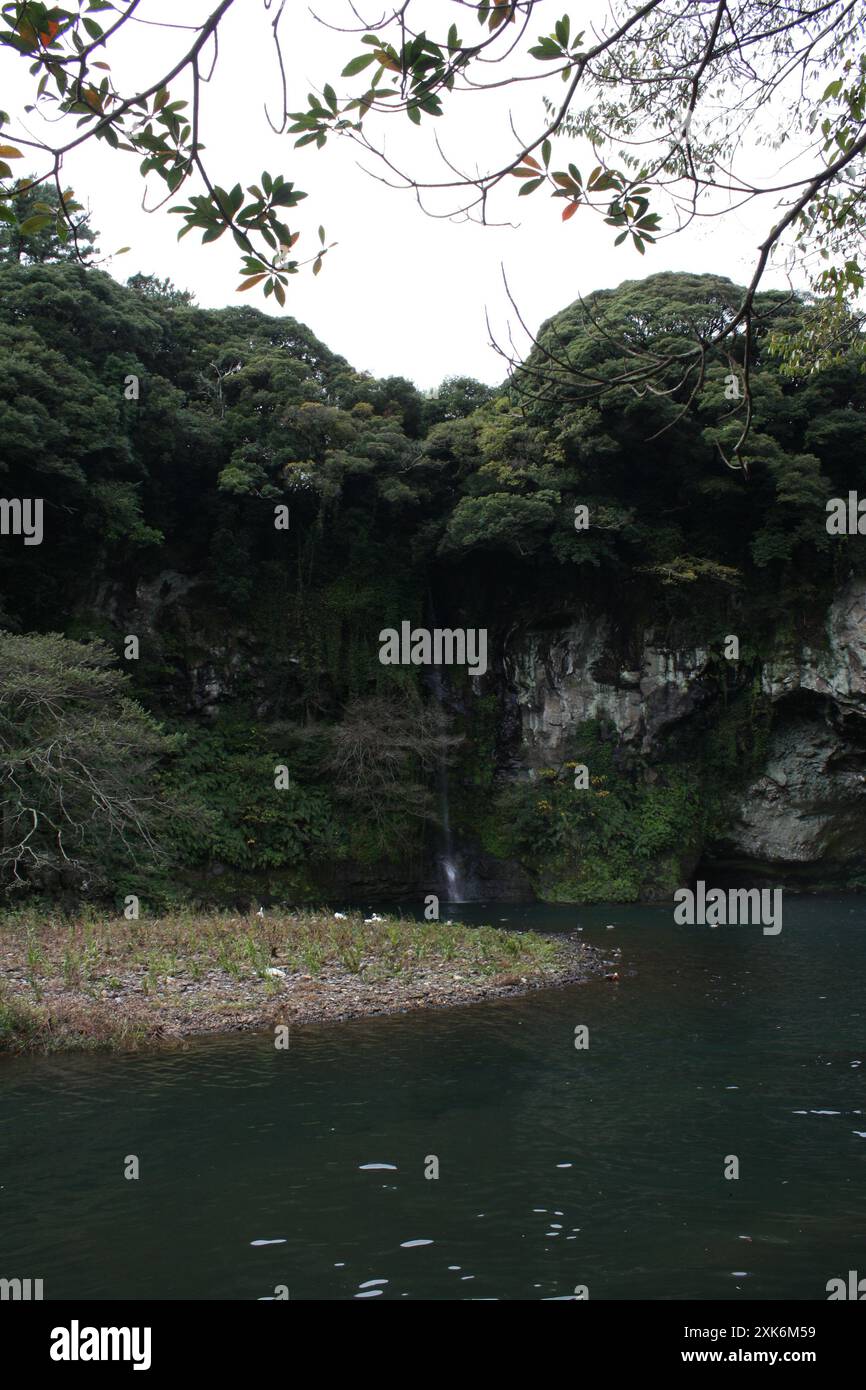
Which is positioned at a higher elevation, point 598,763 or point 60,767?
point 60,767

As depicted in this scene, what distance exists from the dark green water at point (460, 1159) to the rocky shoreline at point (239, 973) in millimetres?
707

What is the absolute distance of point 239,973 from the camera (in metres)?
12.8

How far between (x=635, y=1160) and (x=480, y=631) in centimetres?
2168

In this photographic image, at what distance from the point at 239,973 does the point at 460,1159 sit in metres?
6.61

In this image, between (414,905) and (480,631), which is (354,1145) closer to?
(414,905)

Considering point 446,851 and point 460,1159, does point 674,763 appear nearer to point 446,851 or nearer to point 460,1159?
point 446,851

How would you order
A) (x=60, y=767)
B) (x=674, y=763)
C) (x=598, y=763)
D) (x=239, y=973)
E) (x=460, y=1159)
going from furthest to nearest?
(x=674, y=763) → (x=598, y=763) → (x=60, y=767) → (x=239, y=973) → (x=460, y=1159)

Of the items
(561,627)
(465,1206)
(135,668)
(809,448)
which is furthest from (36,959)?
(809,448)

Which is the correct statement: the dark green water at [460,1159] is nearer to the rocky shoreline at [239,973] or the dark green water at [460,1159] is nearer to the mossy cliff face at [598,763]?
the rocky shoreline at [239,973]

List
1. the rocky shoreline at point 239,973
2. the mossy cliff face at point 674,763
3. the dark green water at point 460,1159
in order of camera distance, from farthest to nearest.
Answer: the mossy cliff face at point 674,763
the rocky shoreline at point 239,973
the dark green water at point 460,1159

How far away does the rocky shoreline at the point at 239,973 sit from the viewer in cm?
1075

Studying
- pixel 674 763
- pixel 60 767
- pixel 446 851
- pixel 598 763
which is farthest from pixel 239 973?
pixel 674 763

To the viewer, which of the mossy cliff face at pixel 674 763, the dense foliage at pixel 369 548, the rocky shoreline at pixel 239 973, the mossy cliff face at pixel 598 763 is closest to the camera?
the rocky shoreline at pixel 239 973

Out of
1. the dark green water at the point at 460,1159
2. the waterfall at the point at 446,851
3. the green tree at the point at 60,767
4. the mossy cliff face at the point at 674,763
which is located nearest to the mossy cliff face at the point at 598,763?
the mossy cliff face at the point at 674,763
